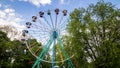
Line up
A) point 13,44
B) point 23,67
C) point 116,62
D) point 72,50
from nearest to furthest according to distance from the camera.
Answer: point 116,62
point 72,50
point 13,44
point 23,67

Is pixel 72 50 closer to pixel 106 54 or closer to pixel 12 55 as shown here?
pixel 106 54

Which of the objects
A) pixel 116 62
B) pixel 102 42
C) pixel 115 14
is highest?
pixel 115 14

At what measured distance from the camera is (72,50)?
124ft

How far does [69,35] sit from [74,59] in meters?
3.42

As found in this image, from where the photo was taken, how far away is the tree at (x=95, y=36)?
118ft

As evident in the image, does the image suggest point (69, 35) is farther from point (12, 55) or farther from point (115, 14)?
point (12, 55)

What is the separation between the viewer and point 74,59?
3781cm

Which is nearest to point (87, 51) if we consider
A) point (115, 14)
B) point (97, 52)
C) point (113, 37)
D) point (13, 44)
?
point (97, 52)

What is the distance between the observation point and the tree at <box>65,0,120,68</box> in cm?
3594

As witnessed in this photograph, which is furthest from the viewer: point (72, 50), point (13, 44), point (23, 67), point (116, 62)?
point (23, 67)

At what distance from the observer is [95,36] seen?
37062mm

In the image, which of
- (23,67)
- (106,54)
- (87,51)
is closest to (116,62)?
(106,54)

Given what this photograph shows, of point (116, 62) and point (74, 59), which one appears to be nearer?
point (116, 62)

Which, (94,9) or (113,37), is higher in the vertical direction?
(94,9)
